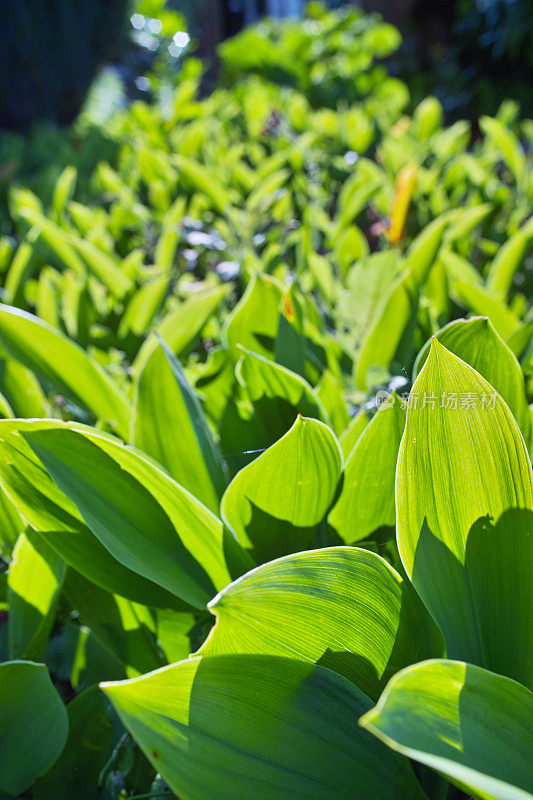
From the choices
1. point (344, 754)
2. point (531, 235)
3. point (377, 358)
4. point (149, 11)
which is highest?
point (149, 11)

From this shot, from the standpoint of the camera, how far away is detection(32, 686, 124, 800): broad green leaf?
0.76 m

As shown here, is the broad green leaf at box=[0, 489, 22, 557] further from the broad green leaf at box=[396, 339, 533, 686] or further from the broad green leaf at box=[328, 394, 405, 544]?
the broad green leaf at box=[396, 339, 533, 686]

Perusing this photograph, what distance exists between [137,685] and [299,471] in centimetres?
27

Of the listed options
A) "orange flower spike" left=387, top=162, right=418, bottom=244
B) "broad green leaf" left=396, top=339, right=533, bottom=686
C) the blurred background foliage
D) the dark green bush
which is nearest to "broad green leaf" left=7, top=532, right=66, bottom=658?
"broad green leaf" left=396, top=339, right=533, bottom=686

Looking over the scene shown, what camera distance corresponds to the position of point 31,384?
3.53 ft

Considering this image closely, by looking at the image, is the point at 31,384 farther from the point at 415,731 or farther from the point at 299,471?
the point at 415,731

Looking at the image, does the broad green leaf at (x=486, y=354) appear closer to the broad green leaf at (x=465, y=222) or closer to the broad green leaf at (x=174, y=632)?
the broad green leaf at (x=174, y=632)

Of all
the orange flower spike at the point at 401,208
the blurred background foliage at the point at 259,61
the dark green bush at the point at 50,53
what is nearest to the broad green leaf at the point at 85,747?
the orange flower spike at the point at 401,208

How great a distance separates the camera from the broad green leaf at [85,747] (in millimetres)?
764

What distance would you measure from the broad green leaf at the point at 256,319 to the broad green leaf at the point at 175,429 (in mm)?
207

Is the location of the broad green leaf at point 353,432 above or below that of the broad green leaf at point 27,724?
above

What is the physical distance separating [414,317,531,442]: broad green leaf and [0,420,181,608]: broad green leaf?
37 cm

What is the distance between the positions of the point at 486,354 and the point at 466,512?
0.23 m

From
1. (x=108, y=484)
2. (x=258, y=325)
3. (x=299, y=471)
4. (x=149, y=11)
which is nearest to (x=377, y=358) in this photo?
(x=258, y=325)
